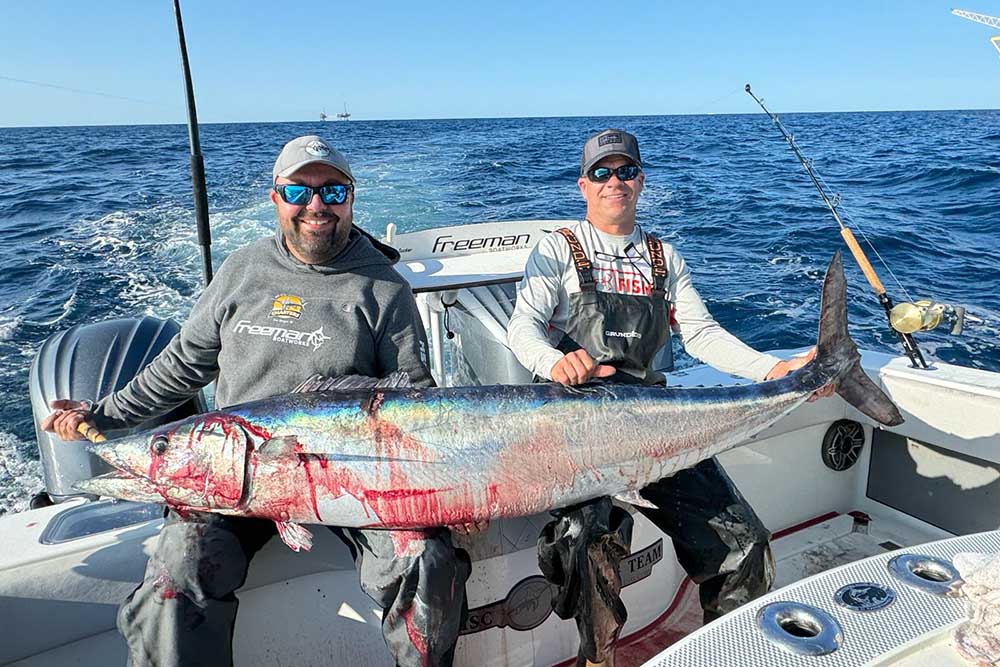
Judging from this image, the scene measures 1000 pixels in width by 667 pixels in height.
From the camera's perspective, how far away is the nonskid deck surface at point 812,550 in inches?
123

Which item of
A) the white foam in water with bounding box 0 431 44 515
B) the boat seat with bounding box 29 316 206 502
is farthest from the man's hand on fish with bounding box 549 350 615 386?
the white foam in water with bounding box 0 431 44 515

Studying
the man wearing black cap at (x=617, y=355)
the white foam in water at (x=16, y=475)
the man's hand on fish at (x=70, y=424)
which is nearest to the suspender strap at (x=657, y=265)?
the man wearing black cap at (x=617, y=355)

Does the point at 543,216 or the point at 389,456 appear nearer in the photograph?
the point at 389,456

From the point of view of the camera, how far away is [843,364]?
2762 millimetres

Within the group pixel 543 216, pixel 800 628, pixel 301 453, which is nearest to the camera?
pixel 800 628

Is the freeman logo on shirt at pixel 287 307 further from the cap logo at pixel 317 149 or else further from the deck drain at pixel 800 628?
the deck drain at pixel 800 628

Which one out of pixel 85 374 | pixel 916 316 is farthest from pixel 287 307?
pixel 916 316

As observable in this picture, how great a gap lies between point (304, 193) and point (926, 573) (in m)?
2.46

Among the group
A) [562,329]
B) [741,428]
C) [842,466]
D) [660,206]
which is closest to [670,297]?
[562,329]

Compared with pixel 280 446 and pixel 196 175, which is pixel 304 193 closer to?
pixel 280 446

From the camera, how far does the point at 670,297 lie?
3.19m

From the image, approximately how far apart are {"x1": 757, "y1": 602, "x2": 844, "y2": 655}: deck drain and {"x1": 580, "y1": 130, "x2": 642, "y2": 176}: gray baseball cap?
6.58ft

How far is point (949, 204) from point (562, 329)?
48.0 feet

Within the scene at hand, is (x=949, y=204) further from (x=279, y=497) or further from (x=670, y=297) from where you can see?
(x=279, y=497)
